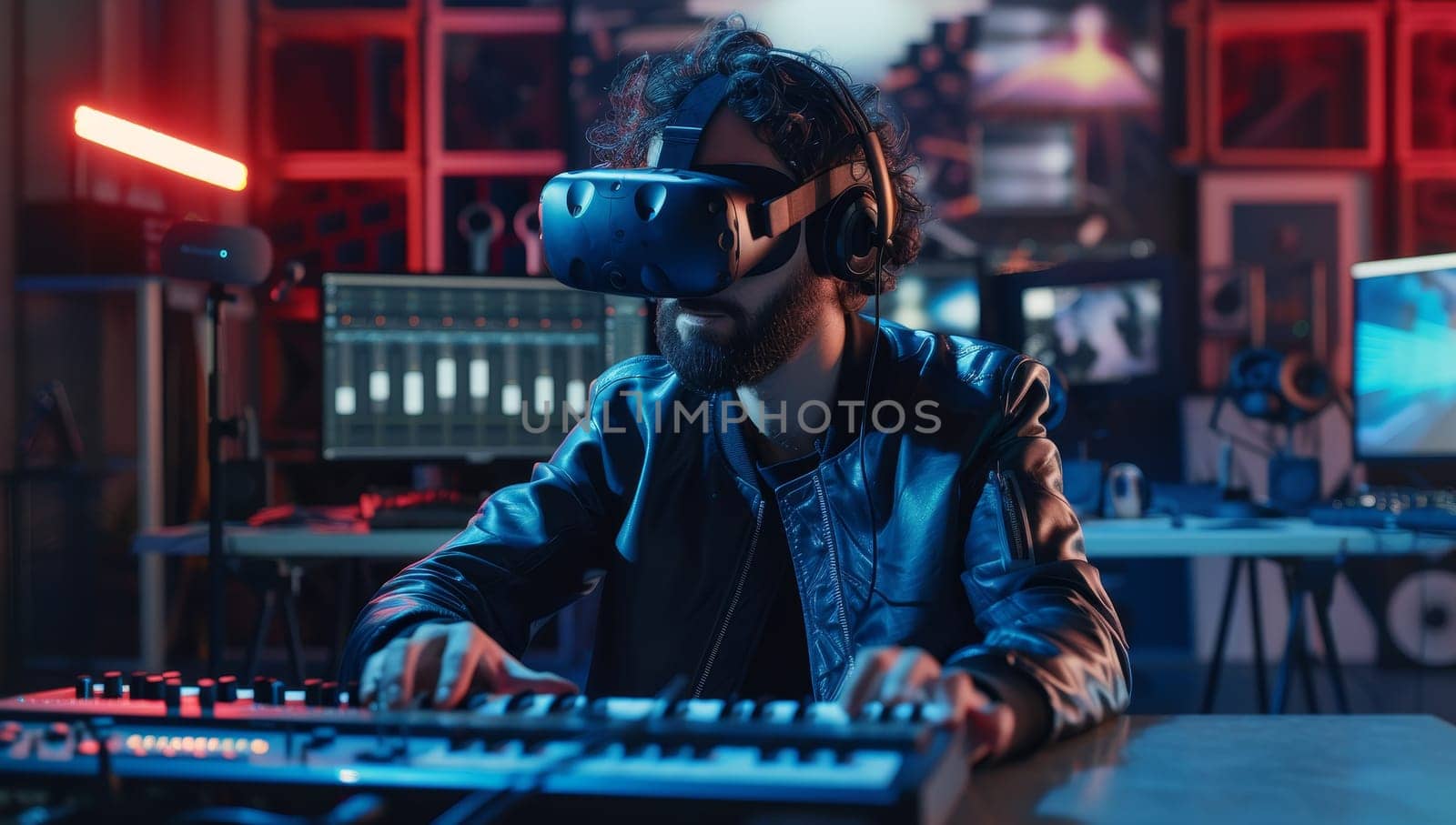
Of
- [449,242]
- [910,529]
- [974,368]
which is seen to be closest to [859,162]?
[974,368]

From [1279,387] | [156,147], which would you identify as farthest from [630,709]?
[1279,387]

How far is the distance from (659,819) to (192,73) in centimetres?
Result: 374

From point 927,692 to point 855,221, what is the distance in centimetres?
53

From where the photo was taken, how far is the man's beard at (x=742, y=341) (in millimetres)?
1113

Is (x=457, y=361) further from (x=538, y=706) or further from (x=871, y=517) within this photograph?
(x=538, y=706)

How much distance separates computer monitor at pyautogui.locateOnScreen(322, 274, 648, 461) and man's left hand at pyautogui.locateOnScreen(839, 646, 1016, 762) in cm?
190

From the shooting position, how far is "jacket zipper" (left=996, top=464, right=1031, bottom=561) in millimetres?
1031

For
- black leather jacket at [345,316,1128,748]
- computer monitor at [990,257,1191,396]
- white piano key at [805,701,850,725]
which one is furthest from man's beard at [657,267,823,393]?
computer monitor at [990,257,1191,396]

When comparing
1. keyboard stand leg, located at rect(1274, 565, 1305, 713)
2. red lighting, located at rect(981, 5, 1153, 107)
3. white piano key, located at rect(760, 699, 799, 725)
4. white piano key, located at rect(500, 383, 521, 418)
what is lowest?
keyboard stand leg, located at rect(1274, 565, 1305, 713)

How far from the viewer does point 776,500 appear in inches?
47.9

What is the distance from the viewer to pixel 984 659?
2.76 feet

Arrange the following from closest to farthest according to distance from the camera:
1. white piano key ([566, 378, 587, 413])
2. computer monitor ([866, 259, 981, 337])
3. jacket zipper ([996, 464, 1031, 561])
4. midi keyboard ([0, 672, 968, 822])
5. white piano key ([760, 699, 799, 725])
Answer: midi keyboard ([0, 672, 968, 822]) → white piano key ([760, 699, 799, 725]) → jacket zipper ([996, 464, 1031, 561]) → white piano key ([566, 378, 587, 413]) → computer monitor ([866, 259, 981, 337])

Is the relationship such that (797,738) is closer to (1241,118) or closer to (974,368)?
(974,368)

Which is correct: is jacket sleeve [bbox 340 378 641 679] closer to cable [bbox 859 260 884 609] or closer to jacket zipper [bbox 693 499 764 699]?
jacket zipper [bbox 693 499 764 699]
